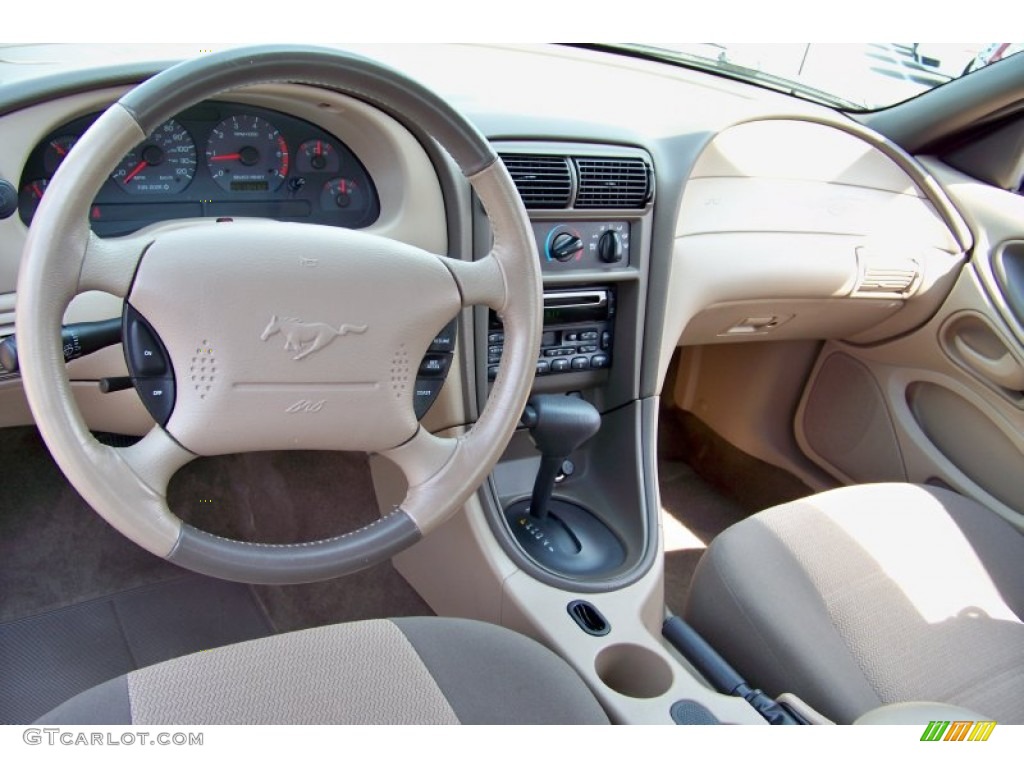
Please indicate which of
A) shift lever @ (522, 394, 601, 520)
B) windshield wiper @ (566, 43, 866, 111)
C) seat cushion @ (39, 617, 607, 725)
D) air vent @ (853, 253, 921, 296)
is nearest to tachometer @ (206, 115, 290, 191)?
shift lever @ (522, 394, 601, 520)

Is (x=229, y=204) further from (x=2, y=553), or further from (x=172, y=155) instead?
(x=2, y=553)

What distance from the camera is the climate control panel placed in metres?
1.38

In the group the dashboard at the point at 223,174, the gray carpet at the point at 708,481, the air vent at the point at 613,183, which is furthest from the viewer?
the gray carpet at the point at 708,481

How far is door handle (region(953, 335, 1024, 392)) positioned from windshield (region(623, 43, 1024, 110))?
2.03 ft

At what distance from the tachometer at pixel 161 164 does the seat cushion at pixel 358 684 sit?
0.65 metres

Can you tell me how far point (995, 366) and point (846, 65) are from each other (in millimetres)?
764

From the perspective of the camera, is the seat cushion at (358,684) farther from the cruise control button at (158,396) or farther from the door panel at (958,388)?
the door panel at (958,388)

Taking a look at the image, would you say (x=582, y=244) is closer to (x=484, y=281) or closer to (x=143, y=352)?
(x=484, y=281)

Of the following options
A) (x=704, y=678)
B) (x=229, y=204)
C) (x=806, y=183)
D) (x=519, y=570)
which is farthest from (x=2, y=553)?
(x=806, y=183)

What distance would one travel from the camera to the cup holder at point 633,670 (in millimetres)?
1207

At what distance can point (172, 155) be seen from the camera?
1.14 meters

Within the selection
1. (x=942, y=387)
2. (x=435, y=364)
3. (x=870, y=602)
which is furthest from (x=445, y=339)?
(x=942, y=387)

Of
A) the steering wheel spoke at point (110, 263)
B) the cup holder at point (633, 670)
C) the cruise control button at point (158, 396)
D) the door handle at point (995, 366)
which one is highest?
the steering wheel spoke at point (110, 263)

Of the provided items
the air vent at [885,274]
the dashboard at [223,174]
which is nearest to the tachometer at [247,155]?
the dashboard at [223,174]
